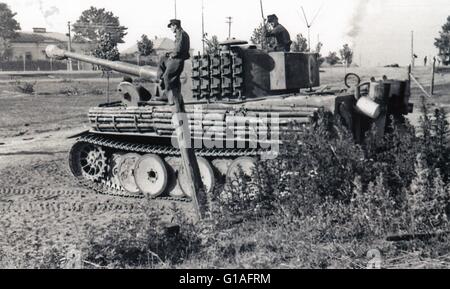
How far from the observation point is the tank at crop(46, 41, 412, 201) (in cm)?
855

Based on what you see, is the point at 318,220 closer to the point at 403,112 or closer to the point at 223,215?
the point at 223,215

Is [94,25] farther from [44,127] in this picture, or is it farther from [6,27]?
[44,127]

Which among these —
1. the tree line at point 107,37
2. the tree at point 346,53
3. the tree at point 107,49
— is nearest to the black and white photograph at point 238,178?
the tree at point 107,49

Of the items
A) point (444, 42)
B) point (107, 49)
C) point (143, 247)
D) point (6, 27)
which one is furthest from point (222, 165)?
point (6, 27)

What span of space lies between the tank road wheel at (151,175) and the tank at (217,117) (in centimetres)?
2

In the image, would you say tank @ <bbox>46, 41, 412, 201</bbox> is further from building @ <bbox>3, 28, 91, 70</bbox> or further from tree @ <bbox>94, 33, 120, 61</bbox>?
building @ <bbox>3, 28, 91, 70</bbox>

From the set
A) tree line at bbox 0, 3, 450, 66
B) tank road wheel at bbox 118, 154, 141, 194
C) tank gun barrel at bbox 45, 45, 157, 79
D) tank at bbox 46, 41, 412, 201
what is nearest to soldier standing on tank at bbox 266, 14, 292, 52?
tank at bbox 46, 41, 412, 201

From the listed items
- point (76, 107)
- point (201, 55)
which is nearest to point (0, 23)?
point (76, 107)

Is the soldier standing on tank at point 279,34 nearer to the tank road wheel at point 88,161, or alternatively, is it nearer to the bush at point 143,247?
the tank road wheel at point 88,161

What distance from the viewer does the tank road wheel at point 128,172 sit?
10719 millimetres

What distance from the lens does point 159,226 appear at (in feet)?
20.7

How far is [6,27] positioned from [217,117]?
50.5 meters

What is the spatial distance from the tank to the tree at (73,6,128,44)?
52944mm
